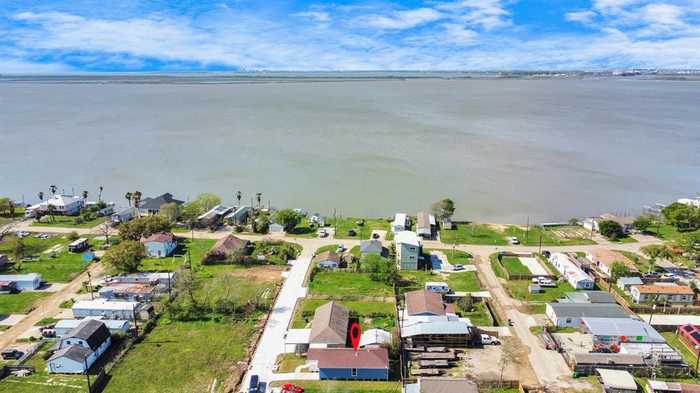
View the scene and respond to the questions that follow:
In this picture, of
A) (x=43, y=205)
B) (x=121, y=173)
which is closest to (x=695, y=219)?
(x=43, y=205)

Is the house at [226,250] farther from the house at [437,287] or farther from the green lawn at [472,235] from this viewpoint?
the green lawn at [472,235]

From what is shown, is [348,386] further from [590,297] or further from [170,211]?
[170,211]

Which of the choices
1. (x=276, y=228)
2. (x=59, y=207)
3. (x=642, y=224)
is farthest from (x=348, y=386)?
(x=59, y=207)

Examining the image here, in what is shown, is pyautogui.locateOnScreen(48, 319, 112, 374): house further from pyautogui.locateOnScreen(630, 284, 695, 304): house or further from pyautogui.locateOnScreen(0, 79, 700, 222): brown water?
pyautogui.locateOnScreen(630, 284, 695, 304): house

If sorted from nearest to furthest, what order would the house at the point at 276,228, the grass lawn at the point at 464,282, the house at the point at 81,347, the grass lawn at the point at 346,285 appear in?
the house at the point at 81,347, the grass lawn at the point at 346,285, the grass lawn at the point at 464,282, the house at the point at 276,228

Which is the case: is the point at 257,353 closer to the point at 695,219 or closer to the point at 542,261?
the point at 542,261

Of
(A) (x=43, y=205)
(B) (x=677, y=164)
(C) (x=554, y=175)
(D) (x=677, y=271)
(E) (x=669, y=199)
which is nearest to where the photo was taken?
(D) (x=677, y=271)

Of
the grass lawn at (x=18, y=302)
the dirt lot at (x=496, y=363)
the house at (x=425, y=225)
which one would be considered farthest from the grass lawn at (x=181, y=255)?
the dirt lot at (x=496, y=363)
